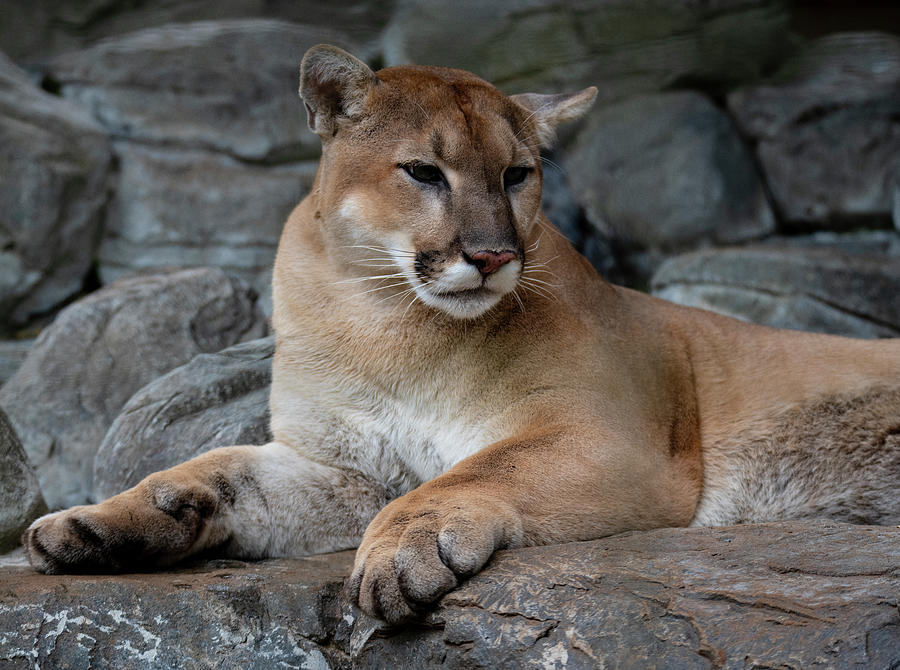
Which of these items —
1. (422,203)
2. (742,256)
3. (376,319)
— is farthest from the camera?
(742,256)

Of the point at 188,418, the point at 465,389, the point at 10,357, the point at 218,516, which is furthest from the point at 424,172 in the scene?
the point at 10,357

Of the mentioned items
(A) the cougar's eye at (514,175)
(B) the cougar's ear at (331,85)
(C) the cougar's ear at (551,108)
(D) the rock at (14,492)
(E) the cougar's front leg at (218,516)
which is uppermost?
(B) the cougar's ear at (331,85)

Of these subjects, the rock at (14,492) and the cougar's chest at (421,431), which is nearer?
the cougar's chest at (421,431)

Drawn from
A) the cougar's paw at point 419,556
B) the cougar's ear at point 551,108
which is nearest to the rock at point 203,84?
the cougar's ear at point 551,108

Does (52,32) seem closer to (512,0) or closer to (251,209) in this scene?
(251,209)

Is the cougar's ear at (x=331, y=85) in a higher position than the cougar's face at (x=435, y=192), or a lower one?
higher

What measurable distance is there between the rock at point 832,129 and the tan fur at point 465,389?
5.18m

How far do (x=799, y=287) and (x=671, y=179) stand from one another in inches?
74.9

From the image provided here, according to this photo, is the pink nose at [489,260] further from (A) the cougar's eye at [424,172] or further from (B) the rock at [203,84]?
(B) the rock at [203,84]

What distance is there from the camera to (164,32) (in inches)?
319

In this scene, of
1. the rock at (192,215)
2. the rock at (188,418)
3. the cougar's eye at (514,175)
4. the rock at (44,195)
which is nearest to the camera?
the cougar's eye at (514,175)

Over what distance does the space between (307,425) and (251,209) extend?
5.06m

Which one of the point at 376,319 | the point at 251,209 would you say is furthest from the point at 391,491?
the point at 251,209

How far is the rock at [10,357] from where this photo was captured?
6613 mm
